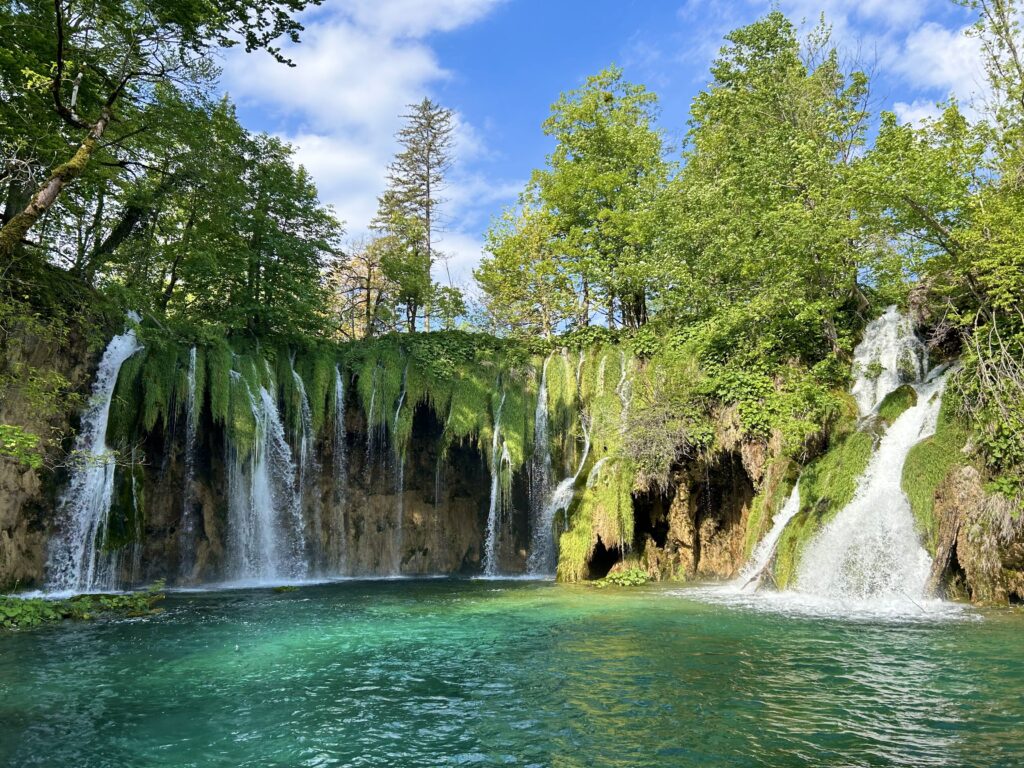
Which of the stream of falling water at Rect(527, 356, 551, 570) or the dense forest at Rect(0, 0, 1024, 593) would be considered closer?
the dense forest at Rect(0, 0, 1024, 593)

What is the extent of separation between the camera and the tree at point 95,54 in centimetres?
896

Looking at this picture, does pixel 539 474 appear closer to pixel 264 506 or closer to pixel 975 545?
pixel 264 506

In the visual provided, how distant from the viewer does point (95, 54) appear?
12820mm

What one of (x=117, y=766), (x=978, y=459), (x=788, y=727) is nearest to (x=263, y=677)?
(x=117, y=766)

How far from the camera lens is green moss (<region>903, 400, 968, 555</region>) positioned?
468 inches

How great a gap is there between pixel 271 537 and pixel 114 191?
10678 millimetres

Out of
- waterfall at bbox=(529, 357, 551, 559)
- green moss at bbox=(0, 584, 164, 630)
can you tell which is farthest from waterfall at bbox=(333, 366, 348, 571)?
green moss at bbox=(0, 584, 164, 630)

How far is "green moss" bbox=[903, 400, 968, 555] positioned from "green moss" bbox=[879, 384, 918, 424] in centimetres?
118

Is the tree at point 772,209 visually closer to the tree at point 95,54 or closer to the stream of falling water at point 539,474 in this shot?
the stream of falling water at point 539,474

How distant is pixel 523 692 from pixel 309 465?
15.9 metres

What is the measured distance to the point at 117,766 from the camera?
518cm

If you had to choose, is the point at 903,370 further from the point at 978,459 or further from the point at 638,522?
the point at 638,522

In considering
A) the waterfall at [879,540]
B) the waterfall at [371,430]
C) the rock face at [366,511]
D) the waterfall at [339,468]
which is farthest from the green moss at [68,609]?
the waterfall at [879,540]

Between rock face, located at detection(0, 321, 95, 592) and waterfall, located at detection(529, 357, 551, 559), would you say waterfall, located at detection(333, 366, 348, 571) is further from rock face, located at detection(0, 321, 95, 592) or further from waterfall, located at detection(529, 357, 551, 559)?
rock face, located at detection(0, 321, 95, 592)
